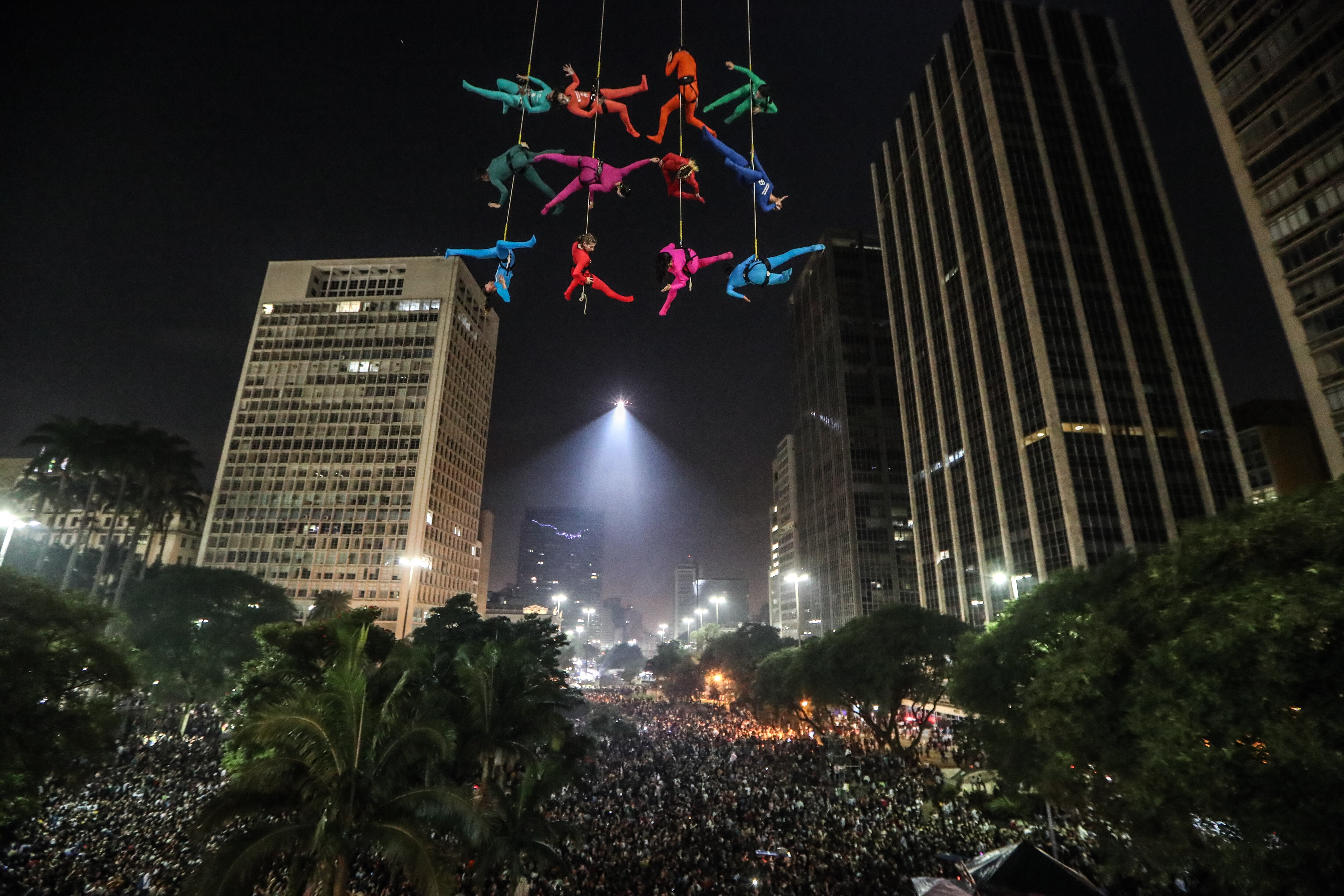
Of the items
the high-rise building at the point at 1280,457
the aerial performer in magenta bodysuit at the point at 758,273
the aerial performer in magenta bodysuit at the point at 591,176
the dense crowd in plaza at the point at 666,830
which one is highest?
the high-rise building at the point at 1280,457

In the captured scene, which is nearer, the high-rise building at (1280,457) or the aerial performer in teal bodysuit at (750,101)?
the aerial performer in teal bodysuit at (750,101)

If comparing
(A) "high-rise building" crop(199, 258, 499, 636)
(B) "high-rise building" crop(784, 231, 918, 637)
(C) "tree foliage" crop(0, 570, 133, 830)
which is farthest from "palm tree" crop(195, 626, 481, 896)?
(B) "high-rise building" crop(784, 231, 918, 637)

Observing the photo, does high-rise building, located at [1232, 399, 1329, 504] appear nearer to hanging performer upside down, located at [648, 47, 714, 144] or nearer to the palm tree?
hanging performer upside down, located at [648, 47, 714, 144]

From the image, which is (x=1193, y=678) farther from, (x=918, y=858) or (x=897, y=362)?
(x=897, y=362)

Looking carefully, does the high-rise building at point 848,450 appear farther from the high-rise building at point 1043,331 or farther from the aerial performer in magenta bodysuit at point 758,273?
the aerial performer in magenta bodysuit at point 758,273

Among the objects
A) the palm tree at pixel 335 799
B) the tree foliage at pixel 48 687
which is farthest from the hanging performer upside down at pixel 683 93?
the tree foliage at pixel 48 687

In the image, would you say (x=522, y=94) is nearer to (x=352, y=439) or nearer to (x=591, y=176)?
(x=591, y=176)

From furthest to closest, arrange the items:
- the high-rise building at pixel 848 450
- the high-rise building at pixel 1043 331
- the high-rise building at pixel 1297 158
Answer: the high-rise building at pixel 848 450
the high-rise building at pixel 1043 331
the high-rise building at pixel 1297 158

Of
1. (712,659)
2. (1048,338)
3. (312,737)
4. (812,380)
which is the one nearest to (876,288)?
(812,380)
